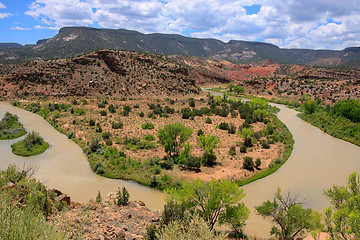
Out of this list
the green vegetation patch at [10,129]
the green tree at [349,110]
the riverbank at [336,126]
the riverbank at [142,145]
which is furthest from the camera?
the green tree at [349,110]

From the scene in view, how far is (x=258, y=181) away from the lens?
20766mm

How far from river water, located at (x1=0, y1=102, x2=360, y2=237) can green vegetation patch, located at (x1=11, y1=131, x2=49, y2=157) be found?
0.64 meters

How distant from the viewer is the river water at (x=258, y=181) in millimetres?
17578

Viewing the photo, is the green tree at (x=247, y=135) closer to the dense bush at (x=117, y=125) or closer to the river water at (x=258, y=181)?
the river water at (x=258, y=181)

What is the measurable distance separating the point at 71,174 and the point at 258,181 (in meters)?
17.4

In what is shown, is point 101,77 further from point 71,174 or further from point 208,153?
point 208,153

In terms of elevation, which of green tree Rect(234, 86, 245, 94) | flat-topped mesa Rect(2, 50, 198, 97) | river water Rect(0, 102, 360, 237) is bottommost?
river water Rect(0, 102, 360, 237)

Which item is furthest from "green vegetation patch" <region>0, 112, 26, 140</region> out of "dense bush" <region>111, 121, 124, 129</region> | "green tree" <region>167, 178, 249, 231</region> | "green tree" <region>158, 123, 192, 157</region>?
"green tree" <region>167, 178, 249, 231</region>

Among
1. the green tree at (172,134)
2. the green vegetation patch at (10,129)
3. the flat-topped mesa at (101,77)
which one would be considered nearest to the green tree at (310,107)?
the flat-topped mesa at (101,77)

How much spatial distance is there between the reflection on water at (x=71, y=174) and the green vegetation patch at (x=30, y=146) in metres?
0.56

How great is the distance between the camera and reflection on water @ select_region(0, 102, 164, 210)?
17.7 metres

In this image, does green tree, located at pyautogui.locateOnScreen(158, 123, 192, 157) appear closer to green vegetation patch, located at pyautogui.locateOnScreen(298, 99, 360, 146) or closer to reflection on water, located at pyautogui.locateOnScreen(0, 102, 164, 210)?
reflection on water, located at pyautogui.locateOnScreen(0, 102, 164, 210)

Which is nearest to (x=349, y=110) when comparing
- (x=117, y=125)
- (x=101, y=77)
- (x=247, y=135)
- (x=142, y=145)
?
(x=247, y=135)

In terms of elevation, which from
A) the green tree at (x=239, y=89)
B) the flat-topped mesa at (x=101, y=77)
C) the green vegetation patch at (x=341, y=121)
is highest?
the flat-topped mesa at (x=101, y=77)
